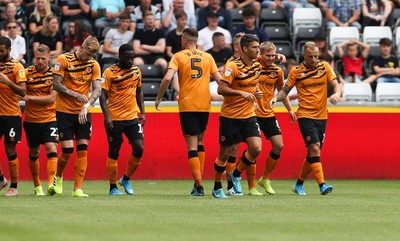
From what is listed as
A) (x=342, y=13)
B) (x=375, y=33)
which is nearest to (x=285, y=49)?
(x=342, y=13)

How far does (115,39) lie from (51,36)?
1.43 m

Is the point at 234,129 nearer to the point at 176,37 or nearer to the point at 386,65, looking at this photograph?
the point at 176,37

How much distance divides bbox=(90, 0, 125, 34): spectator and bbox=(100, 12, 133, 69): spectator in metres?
0.73

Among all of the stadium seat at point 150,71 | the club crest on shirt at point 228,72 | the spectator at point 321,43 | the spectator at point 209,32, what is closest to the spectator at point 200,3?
the spectator at point 209,32

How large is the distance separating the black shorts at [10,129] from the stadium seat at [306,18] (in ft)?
34.5

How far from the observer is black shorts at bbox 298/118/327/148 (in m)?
17.9

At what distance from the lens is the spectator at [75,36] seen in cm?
2414

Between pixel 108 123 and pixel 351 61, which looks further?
pixel 351 61

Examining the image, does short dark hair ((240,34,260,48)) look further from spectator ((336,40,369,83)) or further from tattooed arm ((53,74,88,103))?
spectator ((336,40,369,83))

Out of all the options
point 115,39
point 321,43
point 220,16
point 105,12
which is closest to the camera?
point 321,43

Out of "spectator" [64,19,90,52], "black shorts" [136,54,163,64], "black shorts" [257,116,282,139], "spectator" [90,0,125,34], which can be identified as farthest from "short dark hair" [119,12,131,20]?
"black shorts" [257,116,282,139]

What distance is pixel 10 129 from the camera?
57.9 feet

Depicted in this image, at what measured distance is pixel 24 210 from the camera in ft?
48.1

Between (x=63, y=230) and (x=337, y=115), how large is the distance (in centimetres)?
1173
